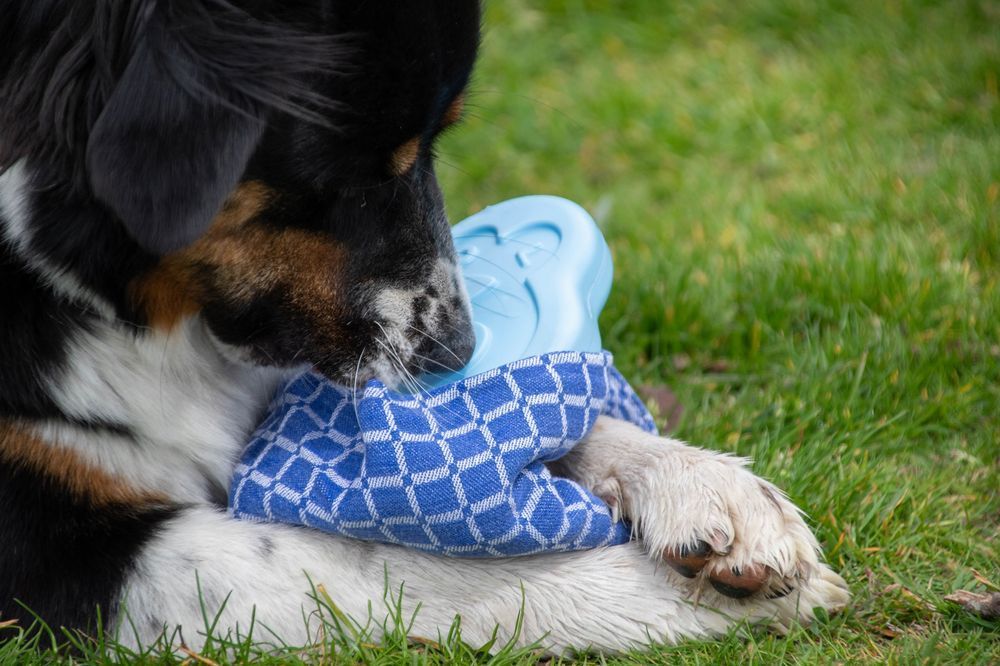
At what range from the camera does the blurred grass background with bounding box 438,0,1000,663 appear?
8.33ft

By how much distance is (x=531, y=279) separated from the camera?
2.55 metres

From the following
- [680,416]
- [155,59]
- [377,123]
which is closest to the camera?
[155,59]

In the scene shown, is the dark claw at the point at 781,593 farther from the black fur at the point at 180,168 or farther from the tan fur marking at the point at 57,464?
the tan fur marking at the point at 57,464

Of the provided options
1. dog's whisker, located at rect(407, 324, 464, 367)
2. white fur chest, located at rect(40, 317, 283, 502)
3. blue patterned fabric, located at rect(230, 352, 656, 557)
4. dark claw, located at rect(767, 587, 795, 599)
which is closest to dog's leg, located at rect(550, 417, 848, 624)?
dark claw, located at rect(767, 587, 795, 599)

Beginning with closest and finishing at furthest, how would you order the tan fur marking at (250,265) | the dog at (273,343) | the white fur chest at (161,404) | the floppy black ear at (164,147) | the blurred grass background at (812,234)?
the floppy black ear at (164,147), the dog at (273,343), the tan fur marking at (250,265), the white fur chest at (161,404), the blurred grass background at (812,234)

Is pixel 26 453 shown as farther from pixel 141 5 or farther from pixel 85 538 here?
pixel 141 5

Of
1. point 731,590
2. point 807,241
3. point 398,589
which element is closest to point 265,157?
point 398,589

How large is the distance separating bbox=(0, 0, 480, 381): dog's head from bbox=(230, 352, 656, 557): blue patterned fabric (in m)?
0.15

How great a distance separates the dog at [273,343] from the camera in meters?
1.99

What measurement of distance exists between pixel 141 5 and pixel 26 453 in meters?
0.89

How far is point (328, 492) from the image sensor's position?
219 cm

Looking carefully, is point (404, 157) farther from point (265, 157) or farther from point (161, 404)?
point (161, 404)

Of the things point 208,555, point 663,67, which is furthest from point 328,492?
point 663,67

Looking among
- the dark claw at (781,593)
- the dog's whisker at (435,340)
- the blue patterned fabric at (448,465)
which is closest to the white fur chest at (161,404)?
the blue patterned fabric at (448,465)
